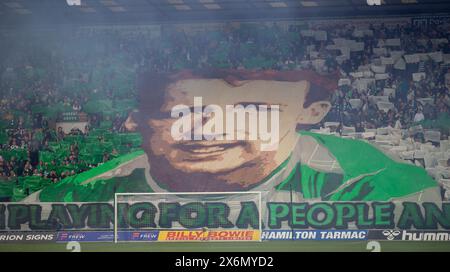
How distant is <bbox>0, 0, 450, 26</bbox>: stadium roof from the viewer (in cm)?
2319

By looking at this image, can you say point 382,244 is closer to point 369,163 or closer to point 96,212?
point 369,163

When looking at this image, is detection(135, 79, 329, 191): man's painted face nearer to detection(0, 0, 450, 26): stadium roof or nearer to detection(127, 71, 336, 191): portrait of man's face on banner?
detection(127, 71, 336, 191): portrait of man's face on banner

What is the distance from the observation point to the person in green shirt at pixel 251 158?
22.5 metres

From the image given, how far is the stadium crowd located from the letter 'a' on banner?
70.2 inches

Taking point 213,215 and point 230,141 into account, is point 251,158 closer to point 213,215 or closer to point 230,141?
point 230,141

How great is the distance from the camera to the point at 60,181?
2320cm

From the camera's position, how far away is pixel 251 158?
2330cm

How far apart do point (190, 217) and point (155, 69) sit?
4.42m

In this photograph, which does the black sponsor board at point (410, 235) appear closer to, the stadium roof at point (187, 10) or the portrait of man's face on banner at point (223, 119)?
the portrait of man's face on banner at point (223, 119)

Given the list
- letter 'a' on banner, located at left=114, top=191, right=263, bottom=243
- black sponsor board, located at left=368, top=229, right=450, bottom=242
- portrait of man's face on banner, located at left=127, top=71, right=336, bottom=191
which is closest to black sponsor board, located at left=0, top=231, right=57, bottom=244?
Answer: letter 'a' on banner, located at left=114, top=191, right=263, bottom=243

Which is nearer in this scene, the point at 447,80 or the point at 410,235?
the point at 410,235

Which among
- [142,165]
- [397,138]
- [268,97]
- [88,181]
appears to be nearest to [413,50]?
[397,138]

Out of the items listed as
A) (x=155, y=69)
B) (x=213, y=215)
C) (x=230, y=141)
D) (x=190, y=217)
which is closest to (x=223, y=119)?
(x=230, y=141)
